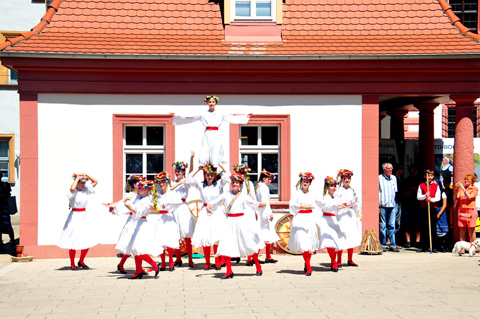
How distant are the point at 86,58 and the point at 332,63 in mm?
5232

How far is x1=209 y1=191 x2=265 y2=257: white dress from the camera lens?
1285cm

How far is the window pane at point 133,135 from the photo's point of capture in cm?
1689

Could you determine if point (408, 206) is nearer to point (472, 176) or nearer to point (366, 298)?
point (472, 176)

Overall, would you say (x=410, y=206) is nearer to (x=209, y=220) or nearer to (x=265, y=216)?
(x=265, y=216)

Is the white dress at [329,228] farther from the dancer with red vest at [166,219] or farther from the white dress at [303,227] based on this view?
the dancer with red vest at [166,219]

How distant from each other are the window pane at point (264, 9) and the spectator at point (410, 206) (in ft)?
16.2

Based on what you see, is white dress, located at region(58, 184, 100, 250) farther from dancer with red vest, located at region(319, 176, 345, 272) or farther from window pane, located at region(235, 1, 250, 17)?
window pane, located at region(235, 1, 250, 17)

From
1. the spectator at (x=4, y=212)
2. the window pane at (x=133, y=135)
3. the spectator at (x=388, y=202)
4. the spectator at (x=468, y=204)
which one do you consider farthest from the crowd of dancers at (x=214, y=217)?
the spectator at (x=4, y=212)

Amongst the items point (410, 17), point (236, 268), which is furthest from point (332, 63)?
point (236, 268)

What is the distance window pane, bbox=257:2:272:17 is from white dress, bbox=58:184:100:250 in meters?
6.24

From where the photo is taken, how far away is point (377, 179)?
16.8 metres

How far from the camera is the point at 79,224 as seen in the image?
1400cm

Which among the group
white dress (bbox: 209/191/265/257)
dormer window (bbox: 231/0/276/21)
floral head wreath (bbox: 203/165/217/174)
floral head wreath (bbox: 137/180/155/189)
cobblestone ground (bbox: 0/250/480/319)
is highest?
dormer window (bbox: 231/0/276/21)

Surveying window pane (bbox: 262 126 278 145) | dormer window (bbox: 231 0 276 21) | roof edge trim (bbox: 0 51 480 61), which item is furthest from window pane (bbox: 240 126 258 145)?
dormer window (bbox: 231 0 276 21)
